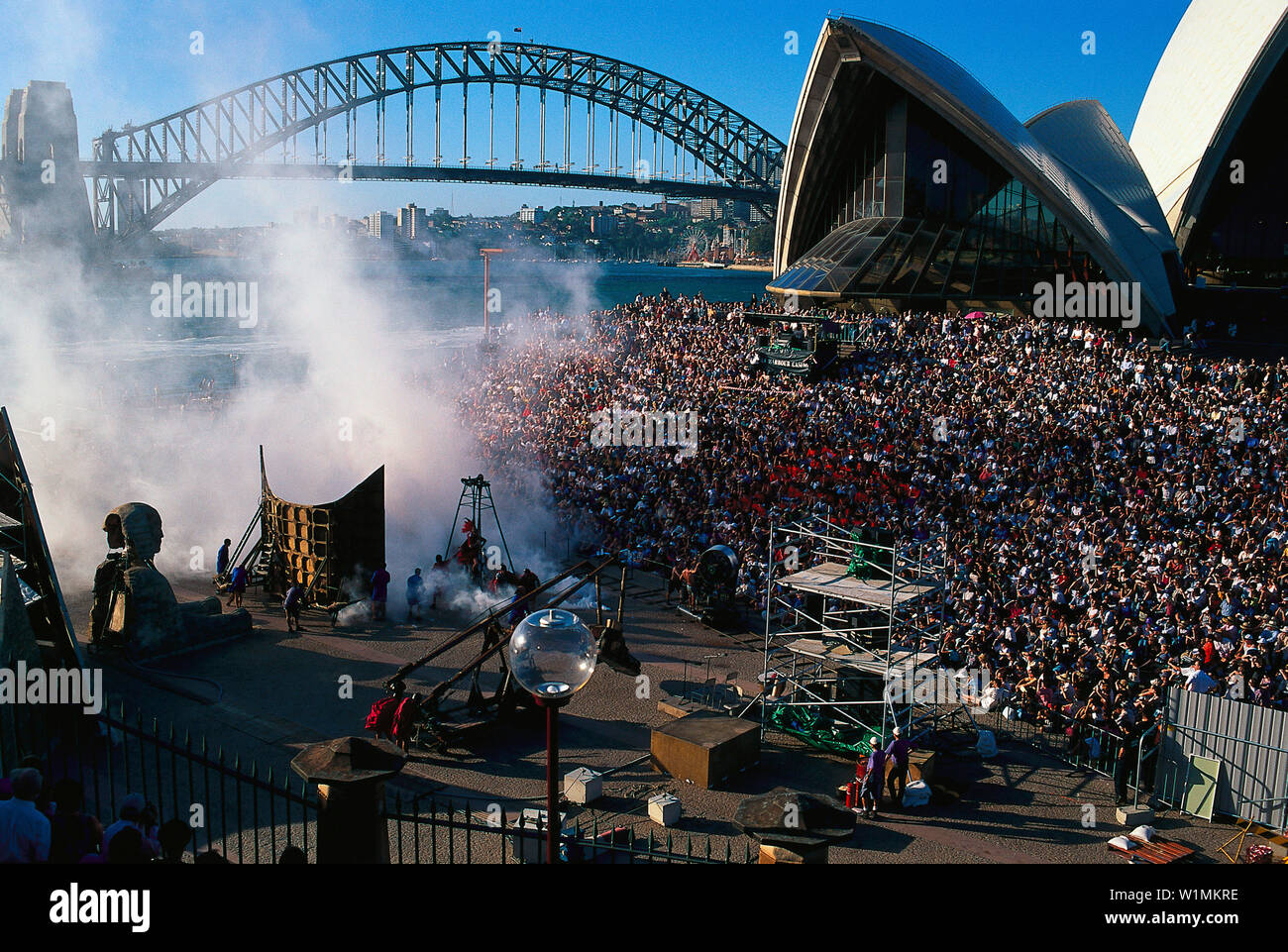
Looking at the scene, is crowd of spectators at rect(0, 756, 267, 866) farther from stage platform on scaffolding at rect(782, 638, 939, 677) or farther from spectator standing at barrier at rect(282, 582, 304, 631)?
spectator standing at barrier at rect(282, 582, 304, 631)

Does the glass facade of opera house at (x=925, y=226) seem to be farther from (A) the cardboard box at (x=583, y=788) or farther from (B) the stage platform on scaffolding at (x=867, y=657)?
(A) the cardboard box at (x=583, y=788)

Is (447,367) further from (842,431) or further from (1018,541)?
(1018,541)

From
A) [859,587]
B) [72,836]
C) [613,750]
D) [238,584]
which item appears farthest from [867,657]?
[238,584]

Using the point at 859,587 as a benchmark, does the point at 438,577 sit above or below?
below

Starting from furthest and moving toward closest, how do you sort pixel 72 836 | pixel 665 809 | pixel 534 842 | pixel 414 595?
1. pixel 414 595
2. pixel 665 809
3. pixel 534 842
4. pixel 72 836

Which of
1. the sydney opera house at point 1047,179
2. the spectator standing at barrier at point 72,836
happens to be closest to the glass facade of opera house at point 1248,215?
the sydney opera house at point 1047,179

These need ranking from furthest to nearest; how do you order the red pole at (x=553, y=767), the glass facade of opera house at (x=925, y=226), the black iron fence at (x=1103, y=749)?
the glass facade of opera house at (x=925, y=226), the black iron fence at (x=1103, y=749), the red pole at (x=553, y=767)

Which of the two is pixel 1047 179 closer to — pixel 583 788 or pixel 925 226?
pixel 925 226
